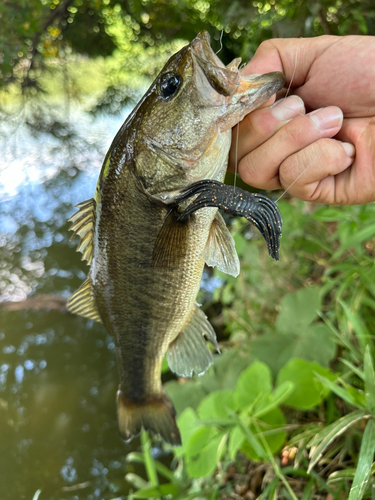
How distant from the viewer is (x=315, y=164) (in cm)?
112

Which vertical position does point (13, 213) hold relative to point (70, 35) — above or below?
below

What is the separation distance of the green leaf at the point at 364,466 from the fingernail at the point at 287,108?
1.06 m

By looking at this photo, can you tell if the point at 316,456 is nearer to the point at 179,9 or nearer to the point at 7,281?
the point at 179,9

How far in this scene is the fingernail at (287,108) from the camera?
1116 millimetres

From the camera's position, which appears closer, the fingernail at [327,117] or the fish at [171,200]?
the fish at [171,200]

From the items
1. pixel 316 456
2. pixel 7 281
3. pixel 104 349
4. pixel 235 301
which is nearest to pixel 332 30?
pixel 235 301

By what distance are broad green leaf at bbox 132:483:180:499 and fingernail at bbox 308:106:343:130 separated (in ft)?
6.30

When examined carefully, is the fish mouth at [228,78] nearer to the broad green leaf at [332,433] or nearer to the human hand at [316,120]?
the human hand at [316,120]

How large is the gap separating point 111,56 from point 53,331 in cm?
315

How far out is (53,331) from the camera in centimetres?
410

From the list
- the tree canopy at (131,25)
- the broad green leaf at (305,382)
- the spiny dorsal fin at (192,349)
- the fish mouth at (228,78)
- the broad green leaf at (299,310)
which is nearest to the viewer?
the fish mouth at (228,78)

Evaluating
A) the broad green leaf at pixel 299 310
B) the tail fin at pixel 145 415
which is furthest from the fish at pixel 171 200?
the broad green leaf at pixel 299 310

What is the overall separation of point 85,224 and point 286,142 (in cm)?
69

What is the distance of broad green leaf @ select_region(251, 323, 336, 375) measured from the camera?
1738mm
